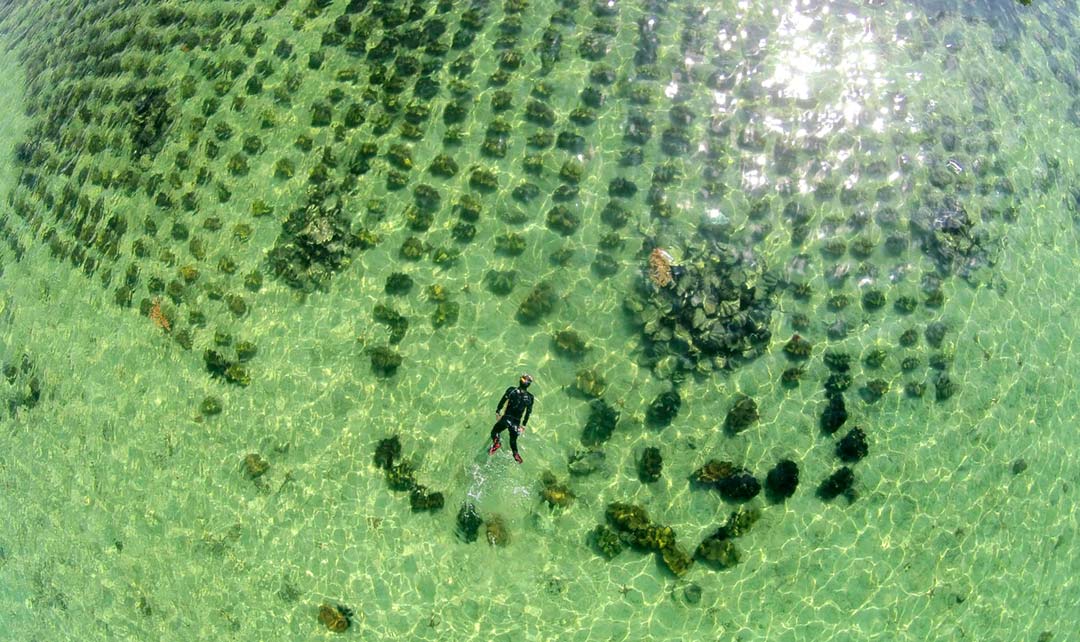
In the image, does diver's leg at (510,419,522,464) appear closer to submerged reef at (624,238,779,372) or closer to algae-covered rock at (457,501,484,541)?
algae-covered rock at (457,501,484,541)

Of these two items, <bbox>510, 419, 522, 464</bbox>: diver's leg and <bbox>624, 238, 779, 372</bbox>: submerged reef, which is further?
<bbox>624, 238, 779, 372</bbox>: submerged reef

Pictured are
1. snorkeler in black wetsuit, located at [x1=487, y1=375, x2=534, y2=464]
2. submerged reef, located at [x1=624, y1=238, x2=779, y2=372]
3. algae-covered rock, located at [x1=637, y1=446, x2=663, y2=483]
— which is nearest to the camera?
snorkeler in black wetsuit, located at [x1=487, y1=375, x2=534, y2=464]

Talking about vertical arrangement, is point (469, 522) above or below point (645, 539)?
below

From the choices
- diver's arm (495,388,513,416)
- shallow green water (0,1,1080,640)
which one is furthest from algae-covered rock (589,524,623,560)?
diver's arm (495,388,513,416)

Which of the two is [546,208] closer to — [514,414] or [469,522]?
[514,414]

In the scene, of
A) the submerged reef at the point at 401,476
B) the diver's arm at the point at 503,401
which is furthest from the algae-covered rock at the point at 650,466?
the submerged reef at the point at 401,476

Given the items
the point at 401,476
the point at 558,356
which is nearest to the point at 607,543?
the point at 558,356

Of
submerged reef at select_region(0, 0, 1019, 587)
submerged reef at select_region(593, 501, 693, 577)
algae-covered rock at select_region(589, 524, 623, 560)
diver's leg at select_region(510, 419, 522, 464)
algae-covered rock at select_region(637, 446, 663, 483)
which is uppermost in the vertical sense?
submerged reef at select_region(0, 0, 1019, 587)

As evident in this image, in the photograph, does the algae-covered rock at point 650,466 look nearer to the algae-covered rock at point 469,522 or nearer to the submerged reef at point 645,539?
the submerged reef at point 645,539
